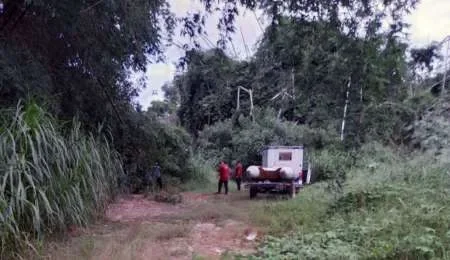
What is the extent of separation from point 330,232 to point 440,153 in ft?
16.4

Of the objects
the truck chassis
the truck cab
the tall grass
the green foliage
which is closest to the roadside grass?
the tall grass

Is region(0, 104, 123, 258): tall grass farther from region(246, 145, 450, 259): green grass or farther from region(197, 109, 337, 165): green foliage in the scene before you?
region(197, 109, 337, 165): green foliage

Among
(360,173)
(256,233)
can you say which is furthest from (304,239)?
(360,173)

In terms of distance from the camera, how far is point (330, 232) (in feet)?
22.2

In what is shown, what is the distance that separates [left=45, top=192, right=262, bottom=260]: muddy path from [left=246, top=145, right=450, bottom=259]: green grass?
1.92 feet

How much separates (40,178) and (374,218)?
4.72m

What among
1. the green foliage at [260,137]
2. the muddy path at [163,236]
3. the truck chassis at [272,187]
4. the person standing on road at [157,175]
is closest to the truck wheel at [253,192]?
the truck chassis at [272,187]

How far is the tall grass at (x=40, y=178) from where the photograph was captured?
557 cm

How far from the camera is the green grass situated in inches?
221

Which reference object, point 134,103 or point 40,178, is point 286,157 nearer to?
point 134,103

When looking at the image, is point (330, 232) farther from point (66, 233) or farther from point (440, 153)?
point (440, 153)

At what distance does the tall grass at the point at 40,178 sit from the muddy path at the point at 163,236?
39 cm

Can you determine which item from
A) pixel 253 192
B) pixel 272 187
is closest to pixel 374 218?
pixel 272 187

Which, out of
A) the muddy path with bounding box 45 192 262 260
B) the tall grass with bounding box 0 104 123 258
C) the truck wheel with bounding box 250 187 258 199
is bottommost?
the muddy path with bounding box 45 192 262 260
